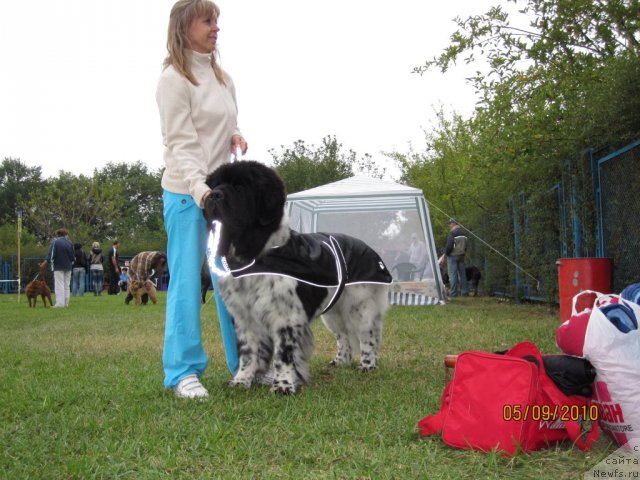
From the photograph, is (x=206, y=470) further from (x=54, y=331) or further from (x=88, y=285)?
(x=88, y=285)

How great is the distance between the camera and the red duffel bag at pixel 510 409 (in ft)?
8.60

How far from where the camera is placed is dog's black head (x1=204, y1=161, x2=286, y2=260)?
361cm

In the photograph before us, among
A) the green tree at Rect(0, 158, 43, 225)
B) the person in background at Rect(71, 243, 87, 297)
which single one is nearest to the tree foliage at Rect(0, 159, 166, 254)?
the green tree at Rect(0, 158, 43, 225)

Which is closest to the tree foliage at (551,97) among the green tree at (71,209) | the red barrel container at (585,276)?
the red barrel container at (585,276)

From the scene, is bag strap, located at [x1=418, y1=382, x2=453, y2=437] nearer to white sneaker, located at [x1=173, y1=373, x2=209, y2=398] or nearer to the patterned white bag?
the patterned white bag

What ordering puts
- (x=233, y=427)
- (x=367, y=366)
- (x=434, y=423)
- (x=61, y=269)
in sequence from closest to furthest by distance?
1. (x=434, y=423)
2. (x=233, y=427)
3. (x=367, y=366)
4. (x=61, y=269)

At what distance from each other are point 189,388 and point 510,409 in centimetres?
196

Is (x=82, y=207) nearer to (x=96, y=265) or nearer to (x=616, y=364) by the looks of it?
(x=96, y=265)

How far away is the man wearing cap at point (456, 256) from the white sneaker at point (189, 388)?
41.1 ft

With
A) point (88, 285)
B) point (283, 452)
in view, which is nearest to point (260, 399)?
point (283, 452)

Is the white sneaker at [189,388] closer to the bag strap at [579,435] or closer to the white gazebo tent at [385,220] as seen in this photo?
the bag strap at [579,435]

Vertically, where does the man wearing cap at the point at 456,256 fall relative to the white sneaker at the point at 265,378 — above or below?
above

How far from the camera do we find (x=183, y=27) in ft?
12.9

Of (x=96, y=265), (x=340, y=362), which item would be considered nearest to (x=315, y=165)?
(x=96, y=265)
